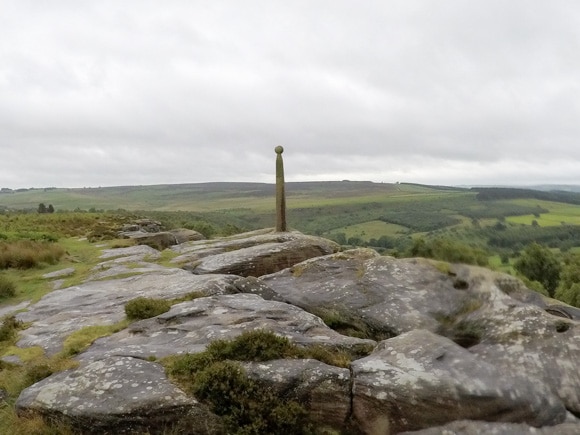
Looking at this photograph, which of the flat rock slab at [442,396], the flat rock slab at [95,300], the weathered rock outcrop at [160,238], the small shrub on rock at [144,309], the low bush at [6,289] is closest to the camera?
the flat rock slab at [442,396]

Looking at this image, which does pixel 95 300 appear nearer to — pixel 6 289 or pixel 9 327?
pixel 9 327

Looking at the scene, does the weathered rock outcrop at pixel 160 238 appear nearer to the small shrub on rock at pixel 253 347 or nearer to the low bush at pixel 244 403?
the small shrub on rock at pixel 253 347

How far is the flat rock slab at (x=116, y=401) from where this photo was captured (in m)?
7.22

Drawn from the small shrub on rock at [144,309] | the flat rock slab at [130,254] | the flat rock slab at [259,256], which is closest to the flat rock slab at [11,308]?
the small shrub on rock at [144,309]

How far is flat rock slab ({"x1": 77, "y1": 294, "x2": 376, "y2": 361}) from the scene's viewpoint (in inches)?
360

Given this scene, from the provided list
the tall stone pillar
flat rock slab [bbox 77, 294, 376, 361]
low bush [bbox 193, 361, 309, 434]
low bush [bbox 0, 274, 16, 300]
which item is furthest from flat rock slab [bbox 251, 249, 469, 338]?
low bush [bbox 0, 274, 16, 300]

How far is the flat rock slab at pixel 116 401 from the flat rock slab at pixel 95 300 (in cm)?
271

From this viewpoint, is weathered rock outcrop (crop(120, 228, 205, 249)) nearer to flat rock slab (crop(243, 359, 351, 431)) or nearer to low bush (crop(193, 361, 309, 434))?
low bush (crop(193, 361, 309, 434))

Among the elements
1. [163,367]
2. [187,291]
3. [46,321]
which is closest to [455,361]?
[163,367]

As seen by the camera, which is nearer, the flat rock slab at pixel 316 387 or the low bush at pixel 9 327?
the flat rock slab at pixel 316 387

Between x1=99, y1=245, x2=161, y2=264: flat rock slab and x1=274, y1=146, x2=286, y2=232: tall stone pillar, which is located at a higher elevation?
x1=274, y1=146, x2=286, y2=232: tall stone pillar

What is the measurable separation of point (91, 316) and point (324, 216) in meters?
170

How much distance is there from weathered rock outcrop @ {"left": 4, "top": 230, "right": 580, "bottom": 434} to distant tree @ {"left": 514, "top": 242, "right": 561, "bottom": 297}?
179ft

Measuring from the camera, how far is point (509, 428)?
22.7ft
